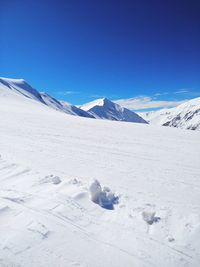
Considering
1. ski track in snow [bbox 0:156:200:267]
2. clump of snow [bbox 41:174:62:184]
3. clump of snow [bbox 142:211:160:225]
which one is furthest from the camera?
clump of snow [bbox 41:174:62:184]

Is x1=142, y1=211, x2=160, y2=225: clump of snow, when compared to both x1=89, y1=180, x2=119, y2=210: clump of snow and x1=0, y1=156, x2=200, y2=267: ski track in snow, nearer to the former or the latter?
x1=0, y1=156, x2=200, y2=267: ski track in snow

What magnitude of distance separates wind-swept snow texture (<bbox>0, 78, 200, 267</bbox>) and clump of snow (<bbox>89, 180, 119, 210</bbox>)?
0.07ft

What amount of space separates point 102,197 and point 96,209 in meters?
0.40

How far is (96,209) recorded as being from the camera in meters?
4.56

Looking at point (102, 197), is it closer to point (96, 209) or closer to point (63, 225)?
point (96, 209)

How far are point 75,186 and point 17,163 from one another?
2.28 meters

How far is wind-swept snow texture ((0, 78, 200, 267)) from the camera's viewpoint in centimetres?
334

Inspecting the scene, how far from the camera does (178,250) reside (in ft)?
11.6

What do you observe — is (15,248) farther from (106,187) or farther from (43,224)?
(106,187)

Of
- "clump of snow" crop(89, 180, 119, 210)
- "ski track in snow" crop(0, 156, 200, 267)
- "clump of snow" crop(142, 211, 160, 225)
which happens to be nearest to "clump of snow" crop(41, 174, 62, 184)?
"ski track in snow" crop(0, 156, 200, 267)

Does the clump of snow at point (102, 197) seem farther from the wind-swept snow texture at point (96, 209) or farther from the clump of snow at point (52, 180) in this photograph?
the clump of snow at point (52, 180)

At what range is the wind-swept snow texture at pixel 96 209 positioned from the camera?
3.34 m

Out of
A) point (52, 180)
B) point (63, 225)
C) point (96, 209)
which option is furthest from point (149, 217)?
point (52, 180)

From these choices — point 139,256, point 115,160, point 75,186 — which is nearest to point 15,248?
point 139,256
